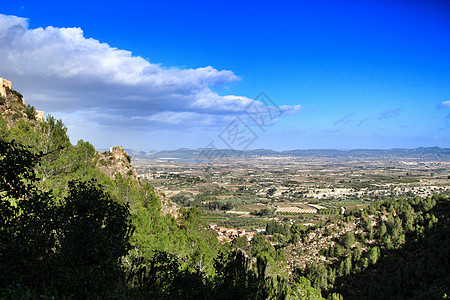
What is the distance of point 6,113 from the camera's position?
2673 cm

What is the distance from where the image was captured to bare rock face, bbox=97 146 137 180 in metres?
34.7

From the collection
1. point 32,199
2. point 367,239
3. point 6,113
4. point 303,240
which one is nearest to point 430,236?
point 367,239

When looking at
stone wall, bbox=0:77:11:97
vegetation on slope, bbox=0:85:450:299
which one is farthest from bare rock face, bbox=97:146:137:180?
stone wall, bbox=0:77:11:97

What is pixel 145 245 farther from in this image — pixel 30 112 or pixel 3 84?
pixel 3 84

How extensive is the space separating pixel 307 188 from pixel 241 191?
32460 millimetres

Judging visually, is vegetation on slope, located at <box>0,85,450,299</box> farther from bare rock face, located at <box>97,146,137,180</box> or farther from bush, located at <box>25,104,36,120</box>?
bare rock face, located at <box>97,146,137,180</box>

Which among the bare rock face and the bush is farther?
the bare rock face

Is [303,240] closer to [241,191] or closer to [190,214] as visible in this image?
[190,214]

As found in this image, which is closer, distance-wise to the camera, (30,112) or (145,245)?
(145,245)

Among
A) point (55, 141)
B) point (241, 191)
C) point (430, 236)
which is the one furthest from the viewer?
point (241, 191)

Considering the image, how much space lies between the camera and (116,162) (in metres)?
37.8

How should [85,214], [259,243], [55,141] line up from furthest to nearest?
1. [259,243]
2. [55,141]
3. [85,214]

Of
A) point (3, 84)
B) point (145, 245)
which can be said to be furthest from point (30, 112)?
point (145, 245)

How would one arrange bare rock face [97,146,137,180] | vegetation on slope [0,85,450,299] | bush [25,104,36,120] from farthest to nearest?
bare rock face [97,146,137,180], bush [25,104,36,120], vegetation on slope [0,85,450,299]
